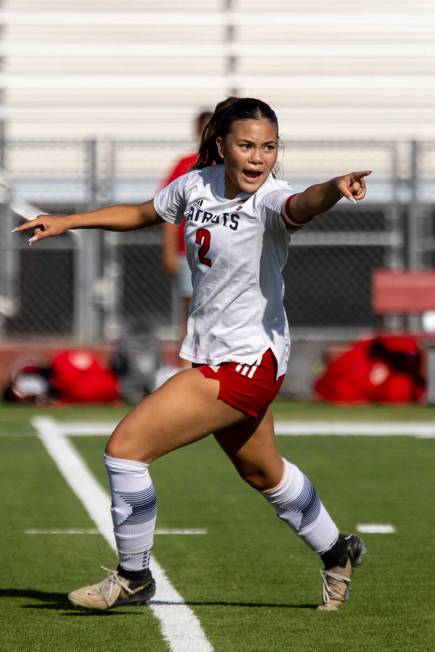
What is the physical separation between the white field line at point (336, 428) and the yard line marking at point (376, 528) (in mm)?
4037

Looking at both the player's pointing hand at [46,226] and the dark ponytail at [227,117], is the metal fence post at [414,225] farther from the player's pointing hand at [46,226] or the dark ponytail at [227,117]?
the player's pointing hand at [46,226]

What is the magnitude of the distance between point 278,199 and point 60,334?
11.3 m

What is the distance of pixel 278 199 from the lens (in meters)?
4.88

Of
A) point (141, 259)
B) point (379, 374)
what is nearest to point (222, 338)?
point (379, 374)

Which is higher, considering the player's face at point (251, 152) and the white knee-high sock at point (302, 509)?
the player's face at point (251, 152)

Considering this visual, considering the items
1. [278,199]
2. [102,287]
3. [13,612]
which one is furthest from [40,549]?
[102,287]

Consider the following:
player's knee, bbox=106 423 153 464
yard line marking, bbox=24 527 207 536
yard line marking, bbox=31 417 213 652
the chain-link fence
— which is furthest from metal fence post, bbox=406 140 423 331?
player's knee, bbox=106 423 153 464

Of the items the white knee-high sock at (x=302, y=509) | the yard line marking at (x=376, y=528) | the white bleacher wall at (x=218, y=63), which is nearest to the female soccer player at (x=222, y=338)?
the white knee-high sock at (x=302, y=509)

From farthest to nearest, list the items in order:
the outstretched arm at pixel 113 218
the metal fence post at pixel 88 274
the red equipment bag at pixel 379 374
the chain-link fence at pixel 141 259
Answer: the chain-link fence at pixel 141 259
the metal fence post at pixel 88 274
the red equipment bag at pixel 379 374
the outstretched arm at pixel 113 218

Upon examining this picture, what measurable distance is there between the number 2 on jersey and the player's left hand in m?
0.65

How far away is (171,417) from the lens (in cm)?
496

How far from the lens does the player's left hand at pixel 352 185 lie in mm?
4477

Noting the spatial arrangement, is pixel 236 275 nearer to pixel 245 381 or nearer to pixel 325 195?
pixel 245 381

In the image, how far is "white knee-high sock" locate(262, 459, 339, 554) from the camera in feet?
17.4
